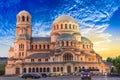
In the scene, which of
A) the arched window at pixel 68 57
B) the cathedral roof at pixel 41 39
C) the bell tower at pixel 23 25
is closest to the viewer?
the arched window at pixel 68 57

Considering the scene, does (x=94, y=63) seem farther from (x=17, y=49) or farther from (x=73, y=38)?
(x=17, y=49)

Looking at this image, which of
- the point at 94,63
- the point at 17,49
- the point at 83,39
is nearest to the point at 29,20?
the point at 17,49

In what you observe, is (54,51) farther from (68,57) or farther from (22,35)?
(22,35)

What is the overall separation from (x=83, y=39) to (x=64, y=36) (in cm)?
1159

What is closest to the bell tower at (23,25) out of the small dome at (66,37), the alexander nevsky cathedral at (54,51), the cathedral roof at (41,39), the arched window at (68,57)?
the alexander nevsky cathedral at (54,51)

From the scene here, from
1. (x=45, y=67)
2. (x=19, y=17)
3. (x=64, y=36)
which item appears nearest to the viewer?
(x=45, y=67)

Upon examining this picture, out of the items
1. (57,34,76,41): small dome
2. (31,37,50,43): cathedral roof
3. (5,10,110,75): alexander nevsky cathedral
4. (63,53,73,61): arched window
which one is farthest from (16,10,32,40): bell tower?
(63,53,73,61): arched window

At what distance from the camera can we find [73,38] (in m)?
106

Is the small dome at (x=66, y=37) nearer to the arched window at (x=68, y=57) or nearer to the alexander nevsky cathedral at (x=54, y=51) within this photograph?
the alexander nevsky cathedral at (x=54, y=51)

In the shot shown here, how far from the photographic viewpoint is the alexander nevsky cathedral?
9919 centimetres

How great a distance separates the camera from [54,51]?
105m

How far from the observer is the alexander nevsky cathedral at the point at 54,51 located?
9919cm

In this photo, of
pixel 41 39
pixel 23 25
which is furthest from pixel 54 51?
pixel 23 25

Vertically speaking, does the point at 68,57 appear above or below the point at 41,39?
below
